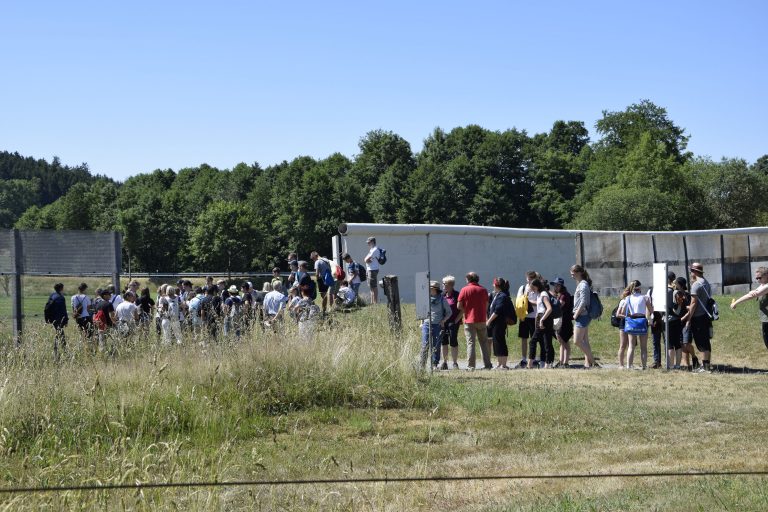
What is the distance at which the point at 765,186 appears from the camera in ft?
230

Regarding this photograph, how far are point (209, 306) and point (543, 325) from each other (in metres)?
5.95

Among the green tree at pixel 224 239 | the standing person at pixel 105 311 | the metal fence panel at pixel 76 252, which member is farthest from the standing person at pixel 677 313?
the green tree at pixel 224 239

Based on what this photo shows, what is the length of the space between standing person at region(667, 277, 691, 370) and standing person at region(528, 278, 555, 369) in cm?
205

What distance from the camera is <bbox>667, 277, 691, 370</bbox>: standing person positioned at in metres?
16.1

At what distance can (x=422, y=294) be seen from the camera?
575 inches

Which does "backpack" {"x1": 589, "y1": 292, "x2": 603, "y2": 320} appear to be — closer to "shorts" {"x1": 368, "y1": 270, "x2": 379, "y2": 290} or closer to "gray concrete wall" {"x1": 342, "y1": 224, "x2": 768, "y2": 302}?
"shorts" {"x1": 368, "y1": 270, "x2": 379, "y2": 290}

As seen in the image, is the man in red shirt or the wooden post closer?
the wooden post

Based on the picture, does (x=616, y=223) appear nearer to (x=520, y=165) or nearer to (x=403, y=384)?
(x=520, y=165)

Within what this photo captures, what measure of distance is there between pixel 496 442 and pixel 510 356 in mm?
10177

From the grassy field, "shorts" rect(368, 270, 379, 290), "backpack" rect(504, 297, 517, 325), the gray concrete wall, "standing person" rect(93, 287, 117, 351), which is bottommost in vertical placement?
the grassy field

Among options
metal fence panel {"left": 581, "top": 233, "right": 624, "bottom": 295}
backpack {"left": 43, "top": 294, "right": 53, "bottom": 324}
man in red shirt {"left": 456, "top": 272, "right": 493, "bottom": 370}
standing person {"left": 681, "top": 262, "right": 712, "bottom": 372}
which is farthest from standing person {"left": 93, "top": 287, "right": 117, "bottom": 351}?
metal fence panel {"left": 581, "top": 233, "right": 624, "bottom": 295}

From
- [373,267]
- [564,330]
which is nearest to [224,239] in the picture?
[373,267]

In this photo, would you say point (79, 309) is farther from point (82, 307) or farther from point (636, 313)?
point (636, 313)

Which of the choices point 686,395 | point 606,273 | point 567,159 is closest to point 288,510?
point 686,395
